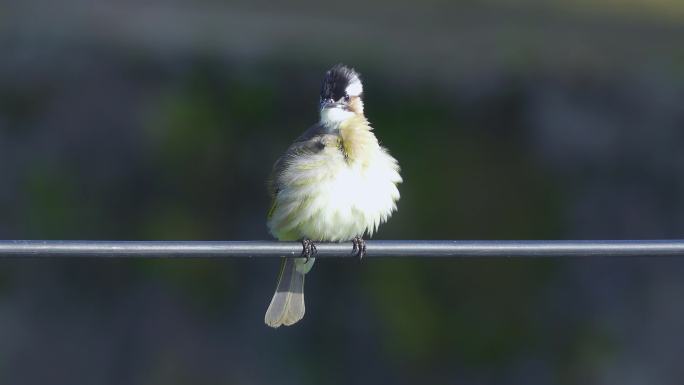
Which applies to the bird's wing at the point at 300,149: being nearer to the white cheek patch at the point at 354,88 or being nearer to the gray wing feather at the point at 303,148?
the gray wing feather at the point at 303,148

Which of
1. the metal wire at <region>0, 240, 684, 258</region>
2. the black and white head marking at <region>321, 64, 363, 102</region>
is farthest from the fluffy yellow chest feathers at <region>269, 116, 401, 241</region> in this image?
the metal wire at <region>0, 240, 684, 258</region>

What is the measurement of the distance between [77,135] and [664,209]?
220 inches

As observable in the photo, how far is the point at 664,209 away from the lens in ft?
38.3

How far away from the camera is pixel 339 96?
7.02 metres

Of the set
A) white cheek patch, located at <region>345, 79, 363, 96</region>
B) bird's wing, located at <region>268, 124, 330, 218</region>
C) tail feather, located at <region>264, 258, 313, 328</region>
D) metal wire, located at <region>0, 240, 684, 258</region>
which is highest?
white cheek patch, located at <region>345, 79, 363, 96</region>

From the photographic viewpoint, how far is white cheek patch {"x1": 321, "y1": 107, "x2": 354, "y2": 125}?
6.89 m

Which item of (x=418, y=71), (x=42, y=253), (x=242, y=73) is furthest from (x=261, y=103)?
(x=42, y=253)

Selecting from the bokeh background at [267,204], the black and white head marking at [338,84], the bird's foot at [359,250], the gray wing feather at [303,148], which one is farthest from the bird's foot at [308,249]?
the bokeh background at [267,204]

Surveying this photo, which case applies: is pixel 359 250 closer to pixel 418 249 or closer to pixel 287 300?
pixel 418 249

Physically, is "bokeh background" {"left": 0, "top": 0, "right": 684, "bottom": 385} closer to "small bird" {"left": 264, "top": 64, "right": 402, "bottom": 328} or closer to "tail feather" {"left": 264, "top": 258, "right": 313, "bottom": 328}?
"tail feather" {"left": 264, "top": 258, "right": 313, "bottom": 328}

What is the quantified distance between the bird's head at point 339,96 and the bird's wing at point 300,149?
0.31ft

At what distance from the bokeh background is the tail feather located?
4.16 meters

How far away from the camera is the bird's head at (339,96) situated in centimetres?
691

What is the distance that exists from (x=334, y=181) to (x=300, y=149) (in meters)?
0.34
